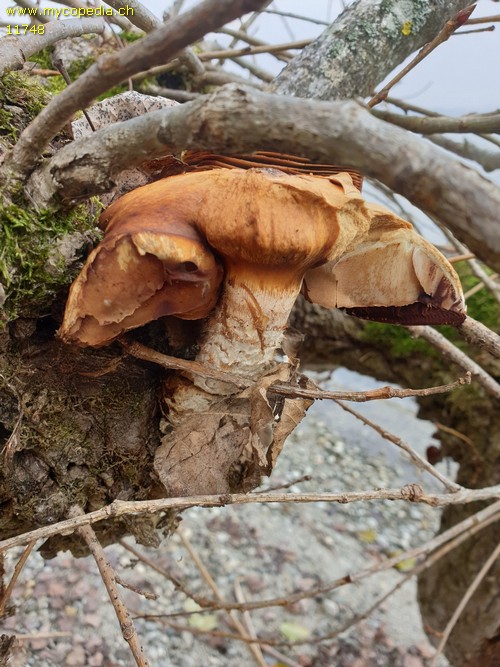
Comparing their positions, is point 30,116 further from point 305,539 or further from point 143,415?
point 305,539

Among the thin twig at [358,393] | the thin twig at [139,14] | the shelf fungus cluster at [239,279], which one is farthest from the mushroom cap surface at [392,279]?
the thin twig at [139,14]

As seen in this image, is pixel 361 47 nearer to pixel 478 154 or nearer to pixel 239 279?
pixel 478 154

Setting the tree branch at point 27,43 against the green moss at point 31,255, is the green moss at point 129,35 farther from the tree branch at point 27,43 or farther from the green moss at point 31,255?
the green moss at point 31,255

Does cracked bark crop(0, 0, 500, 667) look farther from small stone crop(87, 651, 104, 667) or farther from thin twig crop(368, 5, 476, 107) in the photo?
small stone crop(87, 651, 104, 667)

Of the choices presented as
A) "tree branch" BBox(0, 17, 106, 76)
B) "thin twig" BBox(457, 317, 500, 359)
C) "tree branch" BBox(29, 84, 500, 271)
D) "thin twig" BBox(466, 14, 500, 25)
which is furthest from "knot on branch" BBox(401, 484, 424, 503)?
"thin twig" BBox(466, 14, 500, 25)

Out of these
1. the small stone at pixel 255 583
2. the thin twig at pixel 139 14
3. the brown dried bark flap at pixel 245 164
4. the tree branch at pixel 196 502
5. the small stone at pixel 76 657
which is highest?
the thin twig at pixel 139 14

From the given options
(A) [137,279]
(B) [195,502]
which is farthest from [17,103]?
(B) [195,502]
